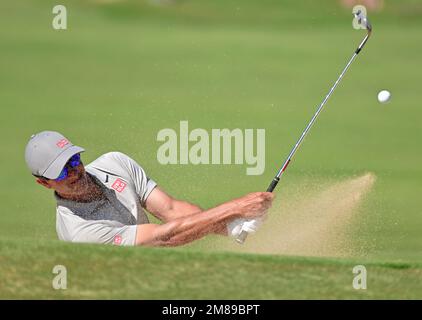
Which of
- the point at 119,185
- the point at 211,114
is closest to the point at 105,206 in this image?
the point at 119,185

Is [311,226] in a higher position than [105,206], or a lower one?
higher

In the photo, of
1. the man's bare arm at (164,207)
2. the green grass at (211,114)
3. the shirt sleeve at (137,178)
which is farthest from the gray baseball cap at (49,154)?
the man's bare arm at (164,207)

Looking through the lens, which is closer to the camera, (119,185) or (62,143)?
(62,143)

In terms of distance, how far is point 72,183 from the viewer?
7008 millimetres

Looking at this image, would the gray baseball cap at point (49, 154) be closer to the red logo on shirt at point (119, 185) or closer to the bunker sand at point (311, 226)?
the red logo on shirt at point (119, 185)

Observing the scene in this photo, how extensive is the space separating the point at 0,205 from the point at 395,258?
3718mm

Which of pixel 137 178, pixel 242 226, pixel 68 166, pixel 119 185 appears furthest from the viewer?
pixel 137 178

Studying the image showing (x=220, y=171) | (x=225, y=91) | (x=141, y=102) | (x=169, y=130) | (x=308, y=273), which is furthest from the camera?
(x=225, y=91)

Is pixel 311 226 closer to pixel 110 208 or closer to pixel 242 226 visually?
pixel 242 226

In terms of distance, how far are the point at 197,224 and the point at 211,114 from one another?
846 centimetres
